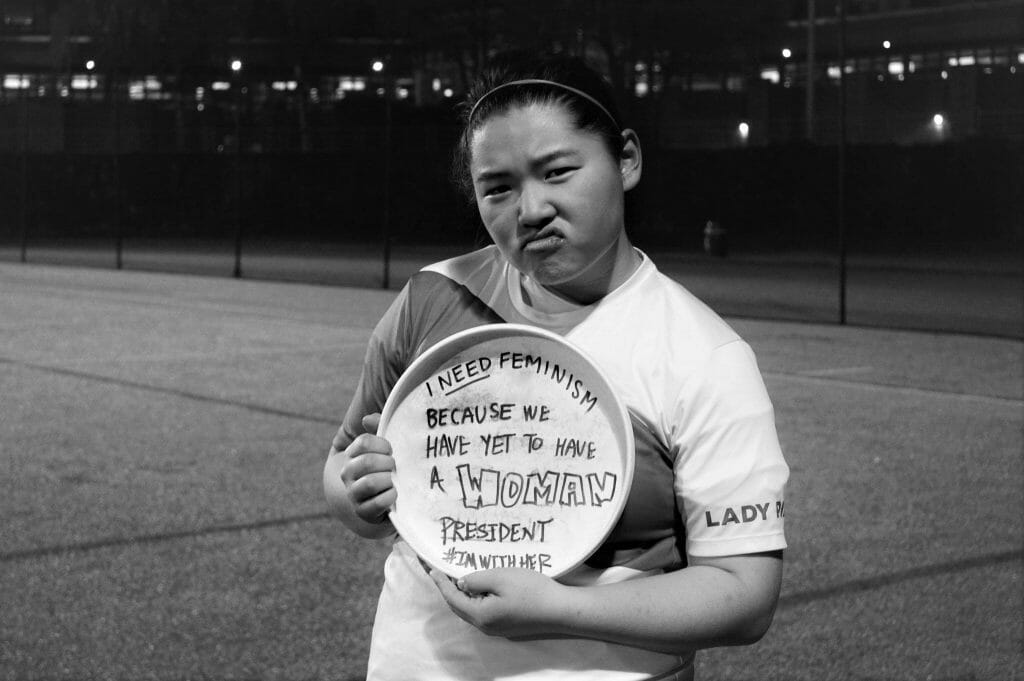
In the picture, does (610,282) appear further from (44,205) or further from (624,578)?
(44,205)

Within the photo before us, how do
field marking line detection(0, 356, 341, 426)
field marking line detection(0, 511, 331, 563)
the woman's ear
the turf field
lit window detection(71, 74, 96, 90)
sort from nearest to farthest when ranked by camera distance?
the woman's ear, the turf field, field marking line detection(0, 511, 331, 563), field marking line detection(0, 356, 341, 426), lit window detection(71, 74, 96, 90)

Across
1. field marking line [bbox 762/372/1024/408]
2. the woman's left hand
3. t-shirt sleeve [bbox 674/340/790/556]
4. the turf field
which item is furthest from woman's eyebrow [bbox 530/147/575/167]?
field marking line [bbox 762/372/1024/408]

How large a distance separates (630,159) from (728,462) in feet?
1.37

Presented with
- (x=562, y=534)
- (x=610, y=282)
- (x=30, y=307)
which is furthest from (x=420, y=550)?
(x=30, y=307)

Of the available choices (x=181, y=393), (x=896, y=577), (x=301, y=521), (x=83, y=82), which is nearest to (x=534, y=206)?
(x=896, y=577)

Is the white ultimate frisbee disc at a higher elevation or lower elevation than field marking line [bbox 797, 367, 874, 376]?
higher

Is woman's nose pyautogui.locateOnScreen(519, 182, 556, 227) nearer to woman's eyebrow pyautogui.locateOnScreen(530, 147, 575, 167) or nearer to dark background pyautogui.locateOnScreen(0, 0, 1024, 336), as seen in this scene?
woman's eyebrow pyautogui.locateOnScreen(530, 147, 575, 167)

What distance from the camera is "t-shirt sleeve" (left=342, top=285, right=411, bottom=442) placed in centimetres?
198

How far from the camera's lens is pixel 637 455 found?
1.76 meters

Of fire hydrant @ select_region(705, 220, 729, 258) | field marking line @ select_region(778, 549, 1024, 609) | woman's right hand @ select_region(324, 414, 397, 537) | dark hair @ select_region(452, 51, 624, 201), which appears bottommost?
fire hydrant @ select_region(705, 220, 729, 258)

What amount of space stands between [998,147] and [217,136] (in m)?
21.0

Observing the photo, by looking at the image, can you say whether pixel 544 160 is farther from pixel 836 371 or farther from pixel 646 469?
pixel 836 371

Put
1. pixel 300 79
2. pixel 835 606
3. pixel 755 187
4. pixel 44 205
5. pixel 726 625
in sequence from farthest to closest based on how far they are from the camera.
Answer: pixel 300 79, pixel 44 205, pixel 755 187, pixel 835 606, pixel 726 625

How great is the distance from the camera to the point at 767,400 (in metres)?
1.72
